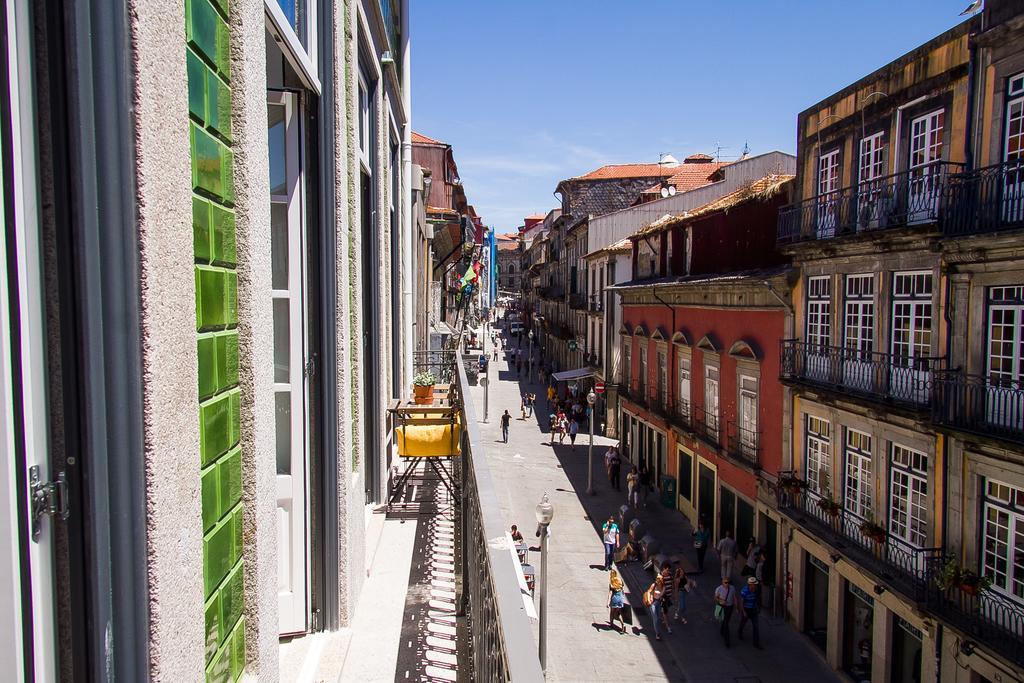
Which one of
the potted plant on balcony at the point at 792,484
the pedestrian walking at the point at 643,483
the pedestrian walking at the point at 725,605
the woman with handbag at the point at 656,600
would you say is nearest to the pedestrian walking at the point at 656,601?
the woman with handbag at the point at 656,600

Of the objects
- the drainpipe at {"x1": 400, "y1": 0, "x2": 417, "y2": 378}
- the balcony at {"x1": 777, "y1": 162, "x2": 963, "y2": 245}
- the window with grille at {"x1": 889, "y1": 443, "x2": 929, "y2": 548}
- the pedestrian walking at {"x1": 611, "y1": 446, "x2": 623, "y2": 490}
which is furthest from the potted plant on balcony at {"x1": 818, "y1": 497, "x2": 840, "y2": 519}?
the pedestrian walking at {"x1": 611, "y1": 446, "x2": 623, "y2": 490}

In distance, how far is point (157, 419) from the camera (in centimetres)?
195

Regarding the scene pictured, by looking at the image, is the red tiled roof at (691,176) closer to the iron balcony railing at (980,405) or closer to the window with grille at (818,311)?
the window with grille at (818,311)

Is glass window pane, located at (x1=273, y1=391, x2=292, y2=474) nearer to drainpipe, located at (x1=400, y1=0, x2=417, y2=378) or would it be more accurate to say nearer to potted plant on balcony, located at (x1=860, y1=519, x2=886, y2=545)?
drainpipe, located at (x1=400, y1=0, x2=417, y2=378)

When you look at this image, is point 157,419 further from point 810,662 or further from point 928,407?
point 810,662

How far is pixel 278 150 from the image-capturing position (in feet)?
15.1

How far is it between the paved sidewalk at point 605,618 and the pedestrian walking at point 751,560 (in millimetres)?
862

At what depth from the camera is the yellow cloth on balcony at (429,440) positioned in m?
7.81

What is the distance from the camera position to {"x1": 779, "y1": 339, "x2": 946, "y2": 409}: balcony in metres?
13.1

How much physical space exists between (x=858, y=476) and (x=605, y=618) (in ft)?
19.6

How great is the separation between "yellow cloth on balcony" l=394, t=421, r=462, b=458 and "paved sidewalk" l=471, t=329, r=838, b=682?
7458 millimetres

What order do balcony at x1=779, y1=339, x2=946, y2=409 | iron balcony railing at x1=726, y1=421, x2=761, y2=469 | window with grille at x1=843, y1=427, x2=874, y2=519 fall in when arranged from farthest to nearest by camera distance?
1. iron balcony railing at x1=726, y1=421, x2=761, y2=469
2. window with grille at x1=843, y1=427, x2=874, y2=519
3. balcony at x1=779, y1=339, x2=946, y2=409

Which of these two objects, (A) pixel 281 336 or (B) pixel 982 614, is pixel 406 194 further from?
(B) pixel 982 614

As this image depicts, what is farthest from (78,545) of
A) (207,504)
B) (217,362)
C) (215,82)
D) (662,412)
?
(662,412)
